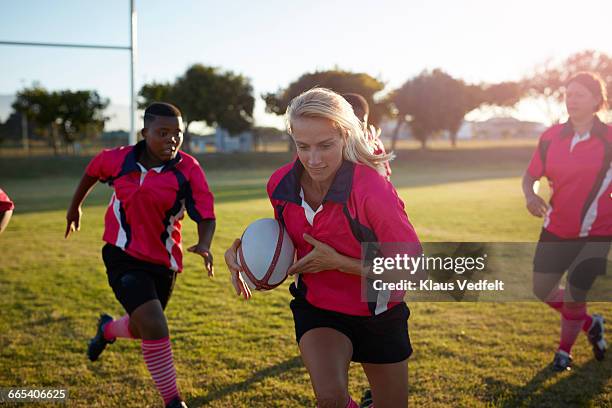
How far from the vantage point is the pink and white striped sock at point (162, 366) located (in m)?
3.71

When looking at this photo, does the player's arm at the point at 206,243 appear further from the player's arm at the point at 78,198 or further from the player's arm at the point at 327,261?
the player's arm at the point at 327,261

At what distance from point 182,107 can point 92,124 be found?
8075 millimetres

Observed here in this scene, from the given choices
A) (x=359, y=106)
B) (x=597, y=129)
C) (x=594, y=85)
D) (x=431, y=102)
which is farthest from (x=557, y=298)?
(x=431, y=102)

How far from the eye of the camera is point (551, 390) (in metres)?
4.00

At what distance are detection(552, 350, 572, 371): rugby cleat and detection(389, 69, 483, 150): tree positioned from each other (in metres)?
50.4

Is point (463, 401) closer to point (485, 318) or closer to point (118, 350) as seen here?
point (485, 318)

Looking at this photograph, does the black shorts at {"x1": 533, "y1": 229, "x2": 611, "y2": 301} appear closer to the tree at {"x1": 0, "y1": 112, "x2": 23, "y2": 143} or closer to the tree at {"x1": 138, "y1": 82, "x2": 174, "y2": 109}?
the tree at {"x1": 138, "y1": 82, "x2": 174, "y2": 109}

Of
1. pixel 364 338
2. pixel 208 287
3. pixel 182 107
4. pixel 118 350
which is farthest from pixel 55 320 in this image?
pixel 182 107

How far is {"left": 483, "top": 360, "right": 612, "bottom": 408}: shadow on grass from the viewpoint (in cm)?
380

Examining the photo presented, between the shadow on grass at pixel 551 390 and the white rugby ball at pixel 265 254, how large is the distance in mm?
1948

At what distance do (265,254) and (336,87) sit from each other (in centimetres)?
4510

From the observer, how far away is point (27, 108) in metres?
44.8

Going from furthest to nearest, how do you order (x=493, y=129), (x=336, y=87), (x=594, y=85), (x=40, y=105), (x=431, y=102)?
1. (x=493, y=129)
2. (x=431, y=102)
3. (x=336, y=87)
4. (x=40, y=105)
5. (x=594, y=85)

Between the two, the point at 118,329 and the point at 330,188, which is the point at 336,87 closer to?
the point at 118,329
